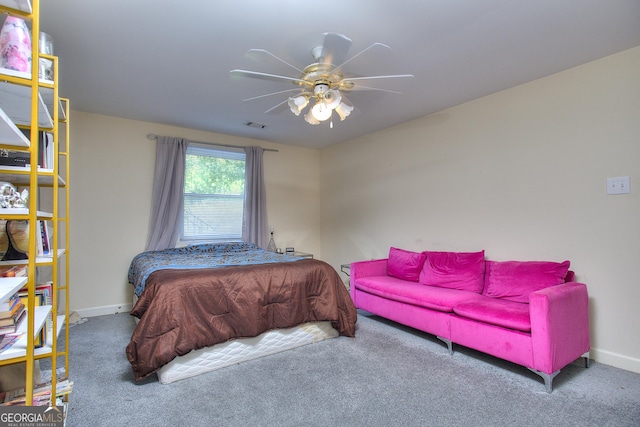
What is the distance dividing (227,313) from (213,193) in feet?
8.19

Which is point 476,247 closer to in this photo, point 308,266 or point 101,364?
point 308,266

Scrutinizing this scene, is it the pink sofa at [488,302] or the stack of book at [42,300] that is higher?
the stack of book at [42,300]

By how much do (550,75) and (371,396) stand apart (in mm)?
2969

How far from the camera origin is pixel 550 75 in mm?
2713

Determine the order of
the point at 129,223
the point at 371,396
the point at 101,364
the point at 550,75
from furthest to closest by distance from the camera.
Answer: the point at 129,223
the point at 550,75
the point at 101,364
the point at 371,396

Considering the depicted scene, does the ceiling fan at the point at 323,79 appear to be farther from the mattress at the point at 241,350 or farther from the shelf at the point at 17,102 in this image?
the mattress at the point at 241,350

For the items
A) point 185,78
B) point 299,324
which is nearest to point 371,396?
point 299,324

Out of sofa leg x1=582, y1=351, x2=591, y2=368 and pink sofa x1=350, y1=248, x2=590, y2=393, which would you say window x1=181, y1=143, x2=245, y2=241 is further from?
sofa leg x1=582, y1=351, x2=591, y2=368

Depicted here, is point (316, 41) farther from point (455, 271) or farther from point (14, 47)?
point (455, 271)

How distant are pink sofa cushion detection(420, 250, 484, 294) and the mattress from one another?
3.81ft

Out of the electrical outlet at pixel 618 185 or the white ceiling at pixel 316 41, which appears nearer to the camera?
the white ceiling at pixel 316 41

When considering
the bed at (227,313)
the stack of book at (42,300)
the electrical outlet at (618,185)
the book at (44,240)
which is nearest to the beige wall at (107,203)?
the bed at (227,313)

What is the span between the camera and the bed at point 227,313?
2109mm

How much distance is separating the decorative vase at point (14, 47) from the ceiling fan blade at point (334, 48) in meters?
1.30
